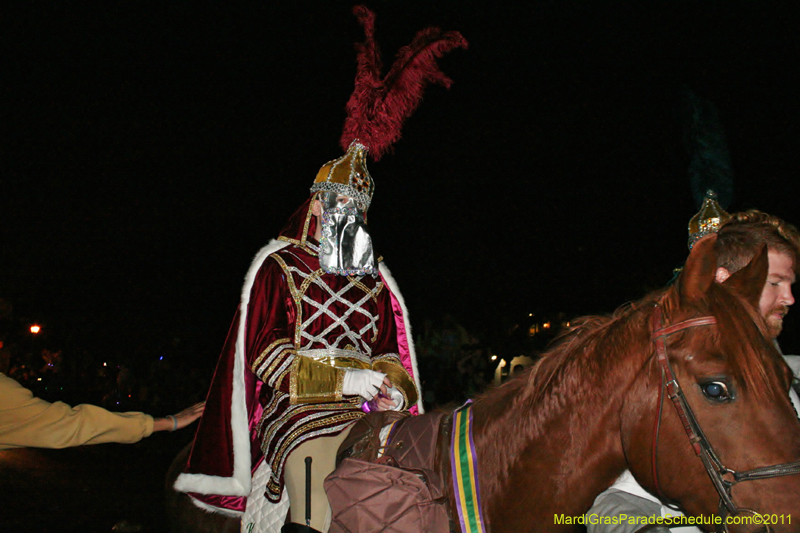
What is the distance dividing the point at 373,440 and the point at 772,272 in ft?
6.17

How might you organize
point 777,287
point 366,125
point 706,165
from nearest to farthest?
1. point 777,287
2. point 366,125
3. point 706,165

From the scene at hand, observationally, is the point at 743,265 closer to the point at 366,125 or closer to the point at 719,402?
the point at 719,402

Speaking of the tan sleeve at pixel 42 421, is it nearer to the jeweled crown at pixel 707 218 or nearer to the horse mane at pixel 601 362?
the horse mane at pixel 601 362

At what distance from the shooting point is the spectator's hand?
111 inches

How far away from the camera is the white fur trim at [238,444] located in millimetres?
2584

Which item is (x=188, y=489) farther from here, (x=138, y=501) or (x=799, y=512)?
(x=138, y=501)

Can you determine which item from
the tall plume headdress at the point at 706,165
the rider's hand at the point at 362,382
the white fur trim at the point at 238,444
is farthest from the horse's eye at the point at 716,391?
the tall plume headdress at the point at 706,165

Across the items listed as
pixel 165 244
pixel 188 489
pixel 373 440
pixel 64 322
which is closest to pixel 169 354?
pixel 165 244

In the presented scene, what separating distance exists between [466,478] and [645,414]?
0.65 metres

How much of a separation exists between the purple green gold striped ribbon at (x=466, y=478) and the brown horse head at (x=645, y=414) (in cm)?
3

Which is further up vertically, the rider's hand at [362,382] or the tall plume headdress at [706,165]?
the tall plume headdress at [706,165]

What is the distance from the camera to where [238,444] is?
2621mm

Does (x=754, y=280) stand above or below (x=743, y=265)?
below

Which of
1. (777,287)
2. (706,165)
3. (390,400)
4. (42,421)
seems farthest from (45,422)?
(706,165)
